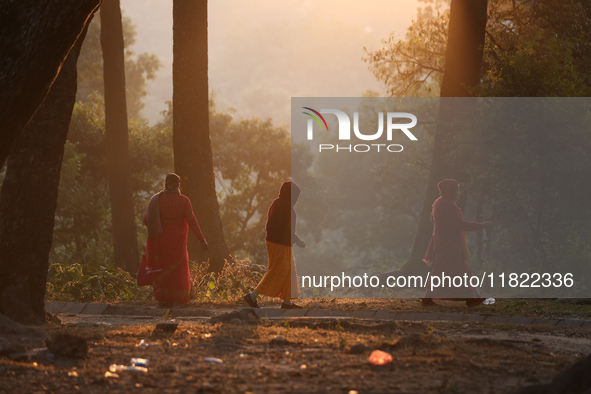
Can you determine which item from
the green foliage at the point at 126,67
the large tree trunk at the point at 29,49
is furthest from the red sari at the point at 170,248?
the green foliage at the point at 126,67

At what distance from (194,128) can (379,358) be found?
27.3 ft

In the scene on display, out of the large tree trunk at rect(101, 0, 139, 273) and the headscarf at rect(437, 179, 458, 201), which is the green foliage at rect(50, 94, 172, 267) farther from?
the headscarf at rect(437, 179, 458, 201)

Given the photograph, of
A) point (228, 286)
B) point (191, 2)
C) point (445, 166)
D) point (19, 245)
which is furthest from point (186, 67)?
point (445, 166)

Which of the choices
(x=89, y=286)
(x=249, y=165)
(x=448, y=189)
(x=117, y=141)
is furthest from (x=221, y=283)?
(x=249, y=165)

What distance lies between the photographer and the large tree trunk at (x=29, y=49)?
198 inches

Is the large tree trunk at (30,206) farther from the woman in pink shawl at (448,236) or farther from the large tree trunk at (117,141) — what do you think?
the large tree trunk at (117,141)

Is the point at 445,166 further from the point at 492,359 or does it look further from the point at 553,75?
the point at 492,359

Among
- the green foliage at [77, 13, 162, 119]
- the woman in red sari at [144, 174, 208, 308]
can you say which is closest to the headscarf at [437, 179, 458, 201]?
the woman in red sari at [144, 174, 208, 308]

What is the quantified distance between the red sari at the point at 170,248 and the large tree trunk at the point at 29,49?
410 centimetres

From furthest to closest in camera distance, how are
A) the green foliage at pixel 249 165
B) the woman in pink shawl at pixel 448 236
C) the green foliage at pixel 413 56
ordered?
the green foliage at pixel 249 165, the green foliage at pixel 413 56, the woman in pink shawl at pixel 448 236

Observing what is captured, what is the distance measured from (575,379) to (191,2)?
10444 millimetres

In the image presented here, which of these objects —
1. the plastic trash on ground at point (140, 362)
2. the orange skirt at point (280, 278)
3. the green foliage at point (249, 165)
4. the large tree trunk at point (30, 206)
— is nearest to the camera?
the plastic trash on ground at point (140, 362)

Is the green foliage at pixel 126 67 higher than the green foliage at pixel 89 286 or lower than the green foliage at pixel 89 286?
higher

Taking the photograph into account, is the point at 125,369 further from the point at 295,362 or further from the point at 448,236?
the point at 448,236
